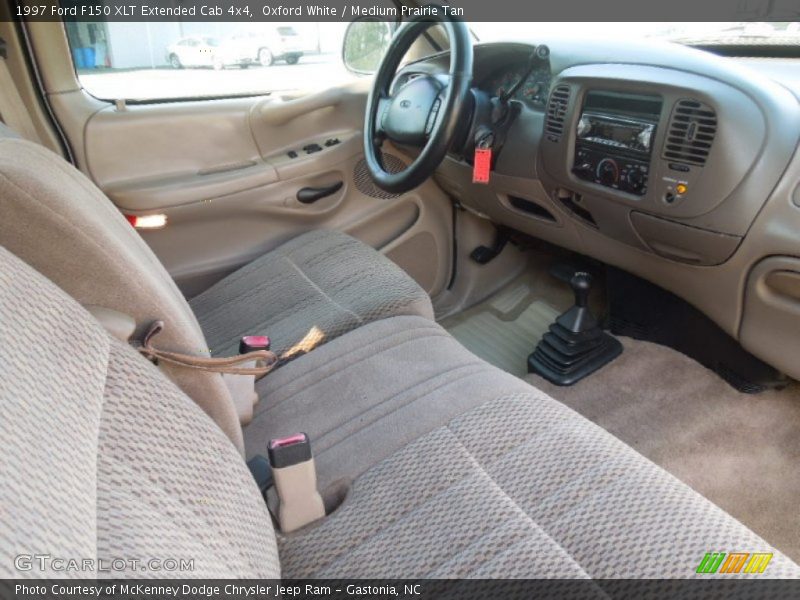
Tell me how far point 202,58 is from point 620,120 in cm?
126

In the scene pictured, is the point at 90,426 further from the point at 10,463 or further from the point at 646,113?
the point at 646,113

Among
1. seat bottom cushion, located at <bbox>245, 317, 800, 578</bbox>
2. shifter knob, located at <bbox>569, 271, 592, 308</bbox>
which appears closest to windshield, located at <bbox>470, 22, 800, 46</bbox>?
shifter knob, located at <bbox>569, 271, 592, 308</bbox>

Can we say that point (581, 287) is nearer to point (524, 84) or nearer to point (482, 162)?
point (482, 162)

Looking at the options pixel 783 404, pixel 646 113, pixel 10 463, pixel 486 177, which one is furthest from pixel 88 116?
pixel 783 404

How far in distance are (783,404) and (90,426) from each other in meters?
1.57

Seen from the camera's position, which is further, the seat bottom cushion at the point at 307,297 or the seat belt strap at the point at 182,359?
the seat bottom cushion at the point at 307,297

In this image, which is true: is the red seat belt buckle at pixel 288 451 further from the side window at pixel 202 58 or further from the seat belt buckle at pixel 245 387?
the side window at pixel 202 58

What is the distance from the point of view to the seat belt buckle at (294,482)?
73 cm

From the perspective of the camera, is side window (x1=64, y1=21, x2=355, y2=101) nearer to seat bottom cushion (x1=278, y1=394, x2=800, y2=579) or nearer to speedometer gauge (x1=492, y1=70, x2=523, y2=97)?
speedometer gauge (x1=492, y1=70, x2=523, y2=97)

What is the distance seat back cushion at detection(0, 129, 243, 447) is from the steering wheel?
0.83m

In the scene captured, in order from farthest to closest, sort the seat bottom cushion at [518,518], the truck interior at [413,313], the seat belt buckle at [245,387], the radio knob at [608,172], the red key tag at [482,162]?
the red key tag at [482,162], the radio knob at [608,172], the seat belt buckle at [245,387], the seat bottom cushion at [518,518], the truck interior at [413,313]


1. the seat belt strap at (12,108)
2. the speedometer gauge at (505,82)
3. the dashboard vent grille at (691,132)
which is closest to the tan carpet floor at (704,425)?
the dashboard vent grille at (691,132)

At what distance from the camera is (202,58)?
75.0 inches

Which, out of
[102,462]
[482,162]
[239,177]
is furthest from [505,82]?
[102,462]
